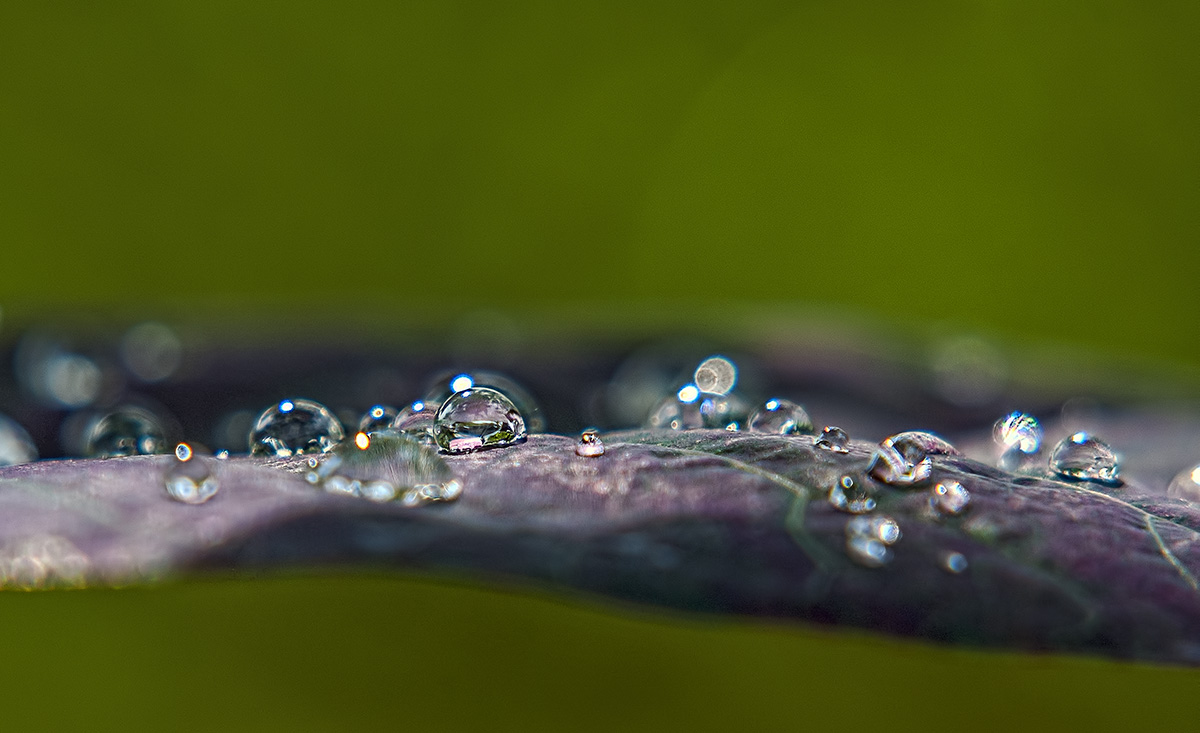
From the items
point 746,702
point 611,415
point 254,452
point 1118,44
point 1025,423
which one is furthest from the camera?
point 1118,44

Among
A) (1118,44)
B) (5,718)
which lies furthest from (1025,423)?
(1118,44)

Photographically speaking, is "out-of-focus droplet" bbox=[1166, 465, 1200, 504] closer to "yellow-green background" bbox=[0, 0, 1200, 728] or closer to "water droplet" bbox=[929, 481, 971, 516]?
"water droplet" bbox=[929, 481, 971, 516]

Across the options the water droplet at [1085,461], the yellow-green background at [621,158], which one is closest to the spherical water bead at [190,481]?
the water droplet at [1085,461]

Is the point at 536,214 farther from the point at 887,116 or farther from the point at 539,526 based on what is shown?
the point at 539,526

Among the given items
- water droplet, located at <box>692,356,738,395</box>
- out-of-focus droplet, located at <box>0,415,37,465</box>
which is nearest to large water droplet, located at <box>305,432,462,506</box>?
out-of-focus droplet, located at <box>0,415,37,465</box>

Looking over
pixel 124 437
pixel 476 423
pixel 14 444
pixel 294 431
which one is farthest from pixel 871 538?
pixel 14 444
